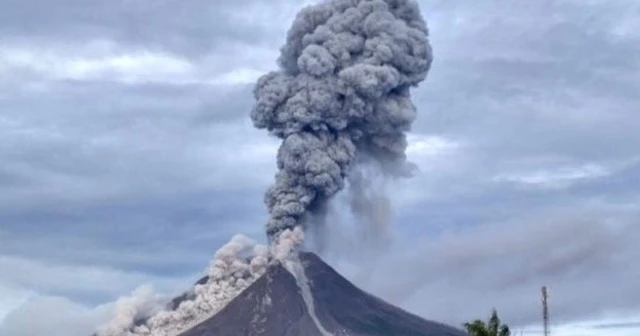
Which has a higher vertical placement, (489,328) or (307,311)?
(307,311)

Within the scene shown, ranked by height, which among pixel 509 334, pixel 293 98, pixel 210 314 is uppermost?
pixel 293 98

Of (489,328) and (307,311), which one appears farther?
(307,311)

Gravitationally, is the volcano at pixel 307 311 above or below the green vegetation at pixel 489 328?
above

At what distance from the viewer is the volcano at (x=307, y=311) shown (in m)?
162

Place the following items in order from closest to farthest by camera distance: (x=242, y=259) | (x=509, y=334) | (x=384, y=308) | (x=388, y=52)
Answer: (x=509, y=334) < (x=388, y=52) < (x=242, y=259) < (x=384, y=308)

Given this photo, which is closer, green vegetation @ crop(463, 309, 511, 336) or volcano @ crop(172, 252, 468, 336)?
green vegetation @ crop(463, 309, 511, 336)

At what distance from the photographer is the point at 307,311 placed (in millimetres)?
168750

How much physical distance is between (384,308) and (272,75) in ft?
144

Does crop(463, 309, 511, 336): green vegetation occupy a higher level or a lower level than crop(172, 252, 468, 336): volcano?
lower

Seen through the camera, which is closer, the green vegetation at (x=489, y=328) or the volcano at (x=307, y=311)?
the green vegetation at (x=489, y=328)

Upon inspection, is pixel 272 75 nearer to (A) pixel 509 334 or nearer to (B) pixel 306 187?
(B) pixel 306 187

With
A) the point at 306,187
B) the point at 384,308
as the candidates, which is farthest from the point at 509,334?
the point at 384,308

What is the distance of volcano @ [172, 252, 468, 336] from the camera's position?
16250 centimetres

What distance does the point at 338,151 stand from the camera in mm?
137000
